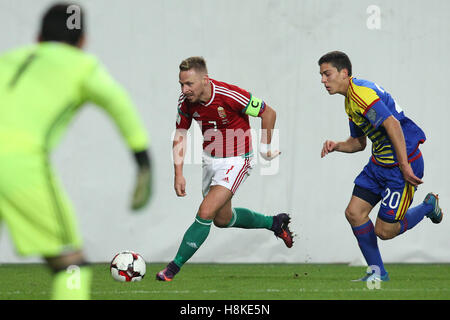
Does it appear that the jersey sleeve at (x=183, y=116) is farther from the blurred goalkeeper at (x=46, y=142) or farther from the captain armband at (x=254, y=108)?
the blurred goalkeeper at (x=46, y=142)

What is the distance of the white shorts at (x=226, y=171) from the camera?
224 inches

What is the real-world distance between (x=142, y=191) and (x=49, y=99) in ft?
1.50

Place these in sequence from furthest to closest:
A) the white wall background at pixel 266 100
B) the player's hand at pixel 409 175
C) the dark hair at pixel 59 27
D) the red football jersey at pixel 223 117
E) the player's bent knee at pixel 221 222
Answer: the white wall background at pixel 266 100
the player's bent knee at pixel 221 222
the red football jersey at pixel 223 117
the player's hand at pixel 409 175
the dark hair at pixel 59 27

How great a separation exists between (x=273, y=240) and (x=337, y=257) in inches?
26.3

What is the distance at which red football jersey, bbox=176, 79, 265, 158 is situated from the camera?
5746mm

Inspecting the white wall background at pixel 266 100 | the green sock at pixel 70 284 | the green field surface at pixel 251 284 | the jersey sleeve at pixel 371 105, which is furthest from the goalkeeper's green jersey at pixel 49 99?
the white wall background at pixel 266 100

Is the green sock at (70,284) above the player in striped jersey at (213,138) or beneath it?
beneath

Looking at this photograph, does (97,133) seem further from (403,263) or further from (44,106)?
(44,106)

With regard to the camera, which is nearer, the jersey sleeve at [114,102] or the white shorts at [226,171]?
the jersey sleeve at [114,102]

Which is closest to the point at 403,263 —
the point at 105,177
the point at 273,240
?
the point at 273,240

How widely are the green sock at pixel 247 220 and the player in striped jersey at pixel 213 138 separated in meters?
0.50

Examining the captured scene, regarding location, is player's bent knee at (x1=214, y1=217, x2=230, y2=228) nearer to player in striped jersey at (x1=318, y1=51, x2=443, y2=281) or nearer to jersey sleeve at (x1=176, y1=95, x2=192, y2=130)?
jersey sleeve at (x1=176, y1=95, x2=192, y2=130)

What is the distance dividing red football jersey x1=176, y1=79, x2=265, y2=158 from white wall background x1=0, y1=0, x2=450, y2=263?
1841 millimetres

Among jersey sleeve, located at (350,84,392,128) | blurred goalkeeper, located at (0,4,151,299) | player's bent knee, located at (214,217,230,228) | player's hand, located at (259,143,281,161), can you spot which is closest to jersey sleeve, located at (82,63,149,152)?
blurred goalkeeper, located at (0,4,151,299)
